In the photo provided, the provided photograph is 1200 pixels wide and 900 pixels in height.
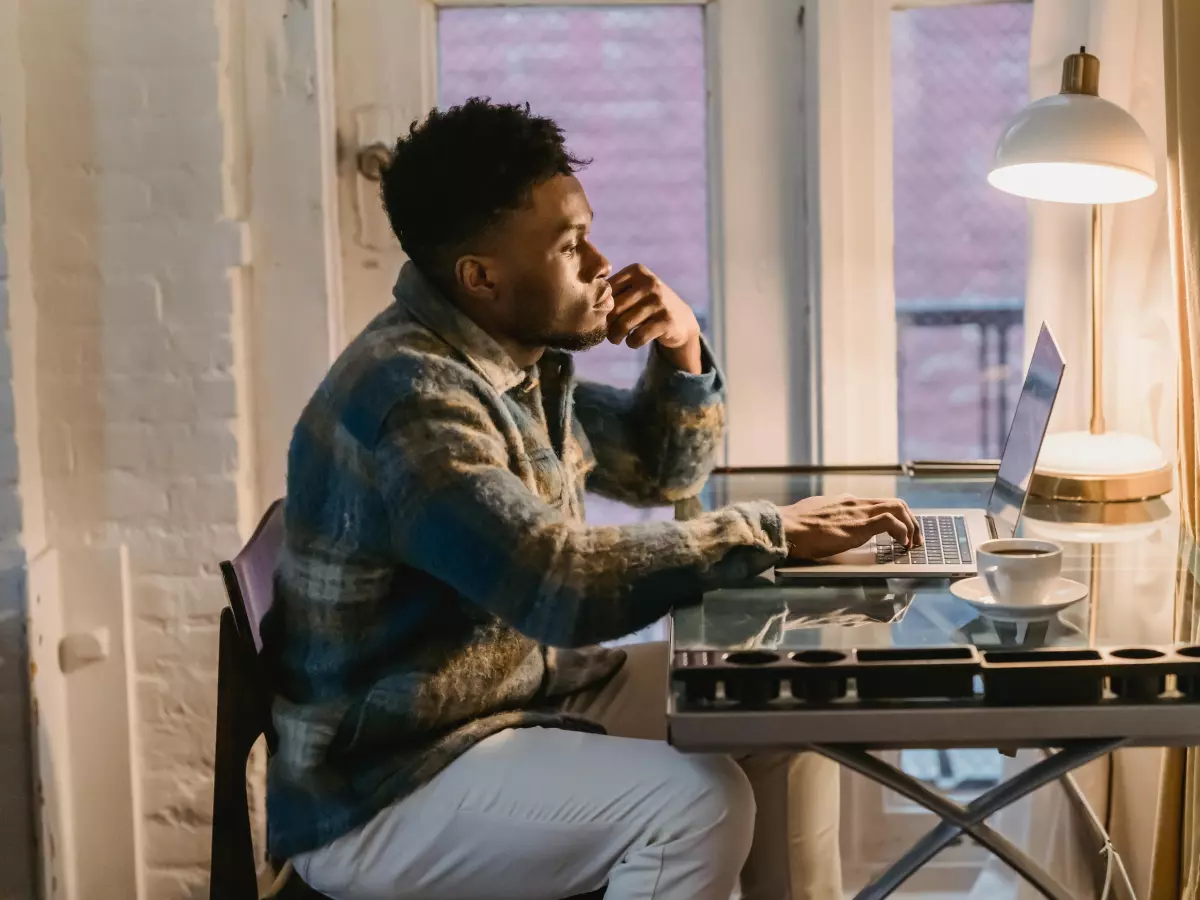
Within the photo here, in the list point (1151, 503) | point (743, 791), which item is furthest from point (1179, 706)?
point (1151, 503)

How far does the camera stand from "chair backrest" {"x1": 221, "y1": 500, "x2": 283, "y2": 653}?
4.46 feet

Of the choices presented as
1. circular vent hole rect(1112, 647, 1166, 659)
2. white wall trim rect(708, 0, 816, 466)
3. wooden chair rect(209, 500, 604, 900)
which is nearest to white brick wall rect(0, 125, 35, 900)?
wooden chair rect(209, 500, 604, 900)

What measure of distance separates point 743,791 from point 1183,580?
0.53m

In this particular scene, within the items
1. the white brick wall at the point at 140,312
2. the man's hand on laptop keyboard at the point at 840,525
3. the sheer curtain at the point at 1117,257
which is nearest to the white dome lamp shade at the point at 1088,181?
the sheer curtain at the point at 1117,257

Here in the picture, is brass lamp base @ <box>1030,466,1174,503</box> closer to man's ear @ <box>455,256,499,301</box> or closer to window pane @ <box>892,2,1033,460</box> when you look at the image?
window pane @ <box>892,2,1033,460</box>

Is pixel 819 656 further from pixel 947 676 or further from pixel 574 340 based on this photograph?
pixel 574 340

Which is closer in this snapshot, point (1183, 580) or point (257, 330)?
point (1183, 580)

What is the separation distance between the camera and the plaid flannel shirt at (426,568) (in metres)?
1.18

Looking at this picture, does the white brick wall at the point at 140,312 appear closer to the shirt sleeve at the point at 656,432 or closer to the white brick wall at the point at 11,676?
the white brick wall at the point at 11,676

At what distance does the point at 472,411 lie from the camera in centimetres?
125

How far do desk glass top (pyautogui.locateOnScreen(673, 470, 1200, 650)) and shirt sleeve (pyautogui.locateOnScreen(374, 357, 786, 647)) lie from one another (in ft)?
0.19

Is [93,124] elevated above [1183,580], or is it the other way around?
[93,124]

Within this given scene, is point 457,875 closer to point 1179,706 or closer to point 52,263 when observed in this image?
point 1179,706

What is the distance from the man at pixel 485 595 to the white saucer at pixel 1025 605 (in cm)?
16
